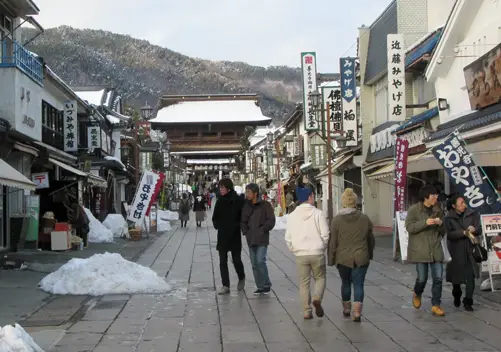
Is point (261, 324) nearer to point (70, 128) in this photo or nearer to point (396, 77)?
point (396, 77)

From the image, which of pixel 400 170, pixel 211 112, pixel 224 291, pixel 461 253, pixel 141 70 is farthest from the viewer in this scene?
pixel 141 70

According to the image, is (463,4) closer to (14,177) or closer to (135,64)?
(14,177)

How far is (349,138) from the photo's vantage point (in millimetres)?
26453

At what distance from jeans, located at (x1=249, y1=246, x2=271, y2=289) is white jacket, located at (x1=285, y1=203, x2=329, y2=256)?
1.91 m

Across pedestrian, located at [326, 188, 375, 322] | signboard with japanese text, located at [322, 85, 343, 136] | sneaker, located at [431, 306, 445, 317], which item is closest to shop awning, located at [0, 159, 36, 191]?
pedestrian, located at [326, 188, 375, 322]

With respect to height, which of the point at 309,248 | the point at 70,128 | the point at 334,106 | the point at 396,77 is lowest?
the point at 309,248

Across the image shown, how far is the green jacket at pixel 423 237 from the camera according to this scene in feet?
26.8

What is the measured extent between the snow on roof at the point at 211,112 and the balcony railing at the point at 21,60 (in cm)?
5230

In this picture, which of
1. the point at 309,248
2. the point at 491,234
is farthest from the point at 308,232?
the point at 491,234

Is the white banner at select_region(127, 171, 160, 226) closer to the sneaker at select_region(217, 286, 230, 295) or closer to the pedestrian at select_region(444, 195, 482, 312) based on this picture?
the sneaker at select_region(217, 286, 230, 295)

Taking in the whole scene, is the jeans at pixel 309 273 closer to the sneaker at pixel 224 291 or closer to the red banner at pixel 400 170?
the sneaker at pixel 224 291

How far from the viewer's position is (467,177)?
10.7 m

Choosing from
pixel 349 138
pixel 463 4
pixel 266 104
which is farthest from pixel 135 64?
pixel 463 4

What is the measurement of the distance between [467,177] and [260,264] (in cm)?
353
